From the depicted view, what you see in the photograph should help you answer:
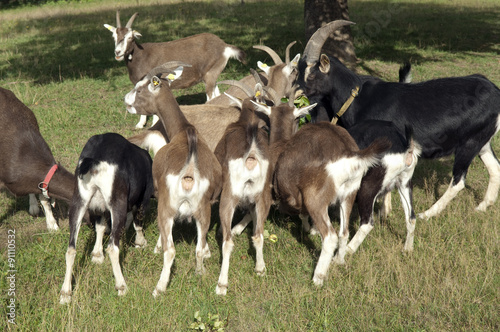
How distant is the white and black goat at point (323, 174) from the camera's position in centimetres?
469

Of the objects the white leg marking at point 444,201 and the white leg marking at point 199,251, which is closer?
the white leg marking at point 199,251

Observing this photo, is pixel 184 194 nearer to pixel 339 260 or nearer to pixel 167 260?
pixel 167 260

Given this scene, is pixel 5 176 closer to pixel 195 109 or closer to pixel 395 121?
pixel 195 109

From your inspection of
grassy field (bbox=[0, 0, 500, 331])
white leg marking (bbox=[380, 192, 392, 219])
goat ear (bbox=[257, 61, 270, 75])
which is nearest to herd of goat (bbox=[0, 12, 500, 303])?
grassy field (bbox=[0, 0, 500, 331])

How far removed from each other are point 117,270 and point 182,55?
6.78 meters

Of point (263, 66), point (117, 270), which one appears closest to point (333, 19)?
point (263, 66)

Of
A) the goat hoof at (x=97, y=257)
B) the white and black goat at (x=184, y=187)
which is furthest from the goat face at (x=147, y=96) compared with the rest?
the goat hoof at (x=97, y=257)

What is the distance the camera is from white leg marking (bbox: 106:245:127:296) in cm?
453

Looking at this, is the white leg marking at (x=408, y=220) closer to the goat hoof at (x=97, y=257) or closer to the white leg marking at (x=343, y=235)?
the white leg marking at (x=343, y=235)

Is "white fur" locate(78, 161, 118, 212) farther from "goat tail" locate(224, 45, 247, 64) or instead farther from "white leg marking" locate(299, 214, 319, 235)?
"goat tail" locate(224, 45, 247, 64)

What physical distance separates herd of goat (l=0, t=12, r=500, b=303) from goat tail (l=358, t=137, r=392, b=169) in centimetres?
1

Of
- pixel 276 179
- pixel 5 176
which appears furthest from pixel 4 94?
pixel 276 179

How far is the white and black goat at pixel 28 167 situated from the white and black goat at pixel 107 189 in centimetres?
89

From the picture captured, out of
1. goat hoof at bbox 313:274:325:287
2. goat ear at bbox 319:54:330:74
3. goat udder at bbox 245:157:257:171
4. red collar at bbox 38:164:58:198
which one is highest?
goat ear at bbox 319:54:330:74
